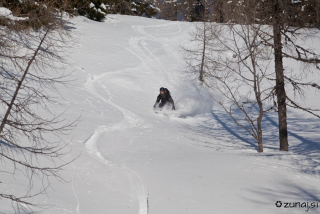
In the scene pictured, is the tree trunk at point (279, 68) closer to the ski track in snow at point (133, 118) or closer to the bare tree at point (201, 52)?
the ski track in snow at point (133, 118)

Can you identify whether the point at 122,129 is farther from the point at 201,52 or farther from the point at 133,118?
the point at 201,52

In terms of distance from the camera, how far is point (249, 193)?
6.40 meters

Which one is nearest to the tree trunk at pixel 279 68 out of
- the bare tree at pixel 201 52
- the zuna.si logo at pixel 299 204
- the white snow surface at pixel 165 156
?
the white snow surface at pixel 165 156

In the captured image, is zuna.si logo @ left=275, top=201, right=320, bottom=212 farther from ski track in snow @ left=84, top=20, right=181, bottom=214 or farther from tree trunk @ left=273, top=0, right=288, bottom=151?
tree trunk @ left=273, top=0, right=288, bottom=151

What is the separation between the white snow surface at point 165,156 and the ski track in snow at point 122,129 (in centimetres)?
3

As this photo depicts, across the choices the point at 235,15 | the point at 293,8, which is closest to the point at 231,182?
the point at 235,15

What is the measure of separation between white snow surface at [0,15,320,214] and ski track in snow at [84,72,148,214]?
3 cm

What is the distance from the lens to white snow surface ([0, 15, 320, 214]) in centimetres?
623

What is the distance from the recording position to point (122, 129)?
1233 centimetres

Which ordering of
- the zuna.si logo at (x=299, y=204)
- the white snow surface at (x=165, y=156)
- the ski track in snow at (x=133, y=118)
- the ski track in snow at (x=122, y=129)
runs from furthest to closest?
the ski track in snow at (x=133, y=118), the ski track in snow at (x=122, y=129), the white snow surface at (x=165, y=156), the zuna.si logo at (x=299, y=204)

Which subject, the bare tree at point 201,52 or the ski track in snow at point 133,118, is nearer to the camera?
the ski track in snow at point 133,118

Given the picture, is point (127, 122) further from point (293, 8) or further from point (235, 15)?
point (293, 8)

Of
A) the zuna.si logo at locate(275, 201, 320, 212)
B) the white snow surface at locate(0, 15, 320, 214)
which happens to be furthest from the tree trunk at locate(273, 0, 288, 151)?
the zuna.si logo at locate(275, 201, 320, 212)

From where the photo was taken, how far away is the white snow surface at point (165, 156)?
6.23 meters
